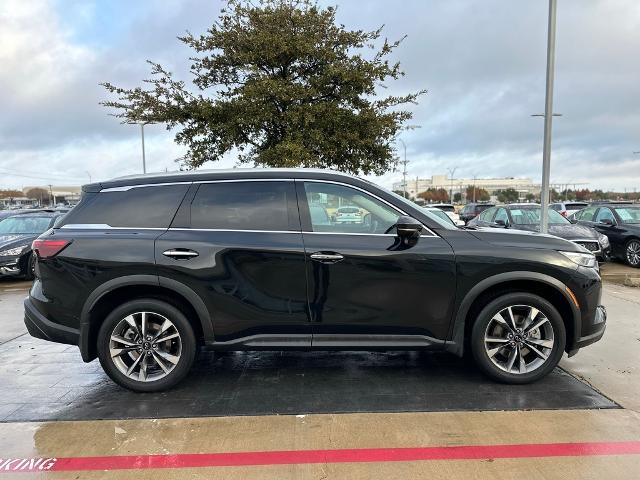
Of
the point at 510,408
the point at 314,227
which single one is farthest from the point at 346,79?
the point at 510,408

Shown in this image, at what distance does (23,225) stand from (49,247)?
363 inches

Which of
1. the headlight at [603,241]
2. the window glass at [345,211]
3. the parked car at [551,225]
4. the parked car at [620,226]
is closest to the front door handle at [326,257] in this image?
the window glass at [345,211]

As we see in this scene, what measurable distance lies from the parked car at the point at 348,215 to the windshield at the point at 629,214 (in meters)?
11.2

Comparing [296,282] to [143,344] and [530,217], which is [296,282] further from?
[530,217]

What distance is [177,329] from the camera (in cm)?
404

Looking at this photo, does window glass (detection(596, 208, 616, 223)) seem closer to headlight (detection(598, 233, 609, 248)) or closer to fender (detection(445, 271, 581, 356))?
headlight (detection(598, 233, 609, 248))

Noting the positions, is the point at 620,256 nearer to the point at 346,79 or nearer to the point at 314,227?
the point at 346,79

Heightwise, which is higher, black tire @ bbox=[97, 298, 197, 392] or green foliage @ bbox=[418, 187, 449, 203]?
green foliage @ bbox=[418, 187, 449, 203]

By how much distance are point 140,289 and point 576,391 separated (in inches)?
151

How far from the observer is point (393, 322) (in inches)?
158

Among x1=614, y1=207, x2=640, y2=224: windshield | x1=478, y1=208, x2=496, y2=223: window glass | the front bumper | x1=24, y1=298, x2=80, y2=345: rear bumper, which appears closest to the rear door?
x1=24, y1=298, x2=80, y2=345: rear bumper

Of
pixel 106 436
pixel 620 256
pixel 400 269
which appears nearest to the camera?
pixel 106 436

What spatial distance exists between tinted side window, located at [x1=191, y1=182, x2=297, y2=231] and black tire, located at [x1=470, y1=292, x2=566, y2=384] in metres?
1.80

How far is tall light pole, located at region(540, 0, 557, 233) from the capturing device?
9.05m
